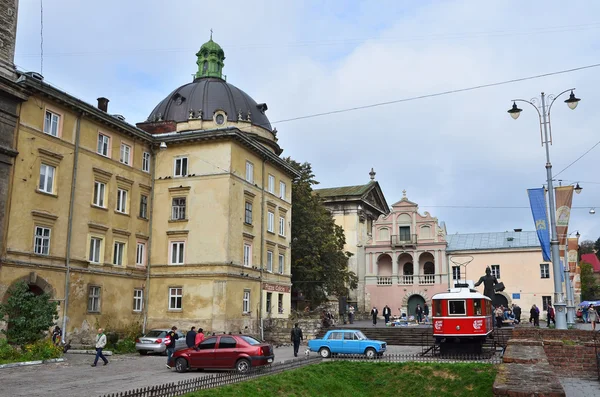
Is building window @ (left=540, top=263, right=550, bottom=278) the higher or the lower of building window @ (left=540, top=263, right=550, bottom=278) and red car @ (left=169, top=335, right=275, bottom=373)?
the higher

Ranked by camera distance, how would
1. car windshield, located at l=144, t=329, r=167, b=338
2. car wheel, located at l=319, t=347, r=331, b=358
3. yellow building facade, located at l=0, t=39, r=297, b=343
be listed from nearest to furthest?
car wheel, located at l=319, t=347, r=331, b=358 → yellow building facade, located at l=0, t=39, r=297, b=343 → car windshield, located at l=144, t=329, r=167, b=338

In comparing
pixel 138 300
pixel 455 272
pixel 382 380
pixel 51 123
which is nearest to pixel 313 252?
pixel 138 300

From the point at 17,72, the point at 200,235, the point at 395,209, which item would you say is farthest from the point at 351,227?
the point at 17,72

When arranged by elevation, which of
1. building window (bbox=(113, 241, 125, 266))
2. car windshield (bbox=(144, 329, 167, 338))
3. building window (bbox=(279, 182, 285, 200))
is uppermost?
building window (bbox=(279, 182, 285, 200))

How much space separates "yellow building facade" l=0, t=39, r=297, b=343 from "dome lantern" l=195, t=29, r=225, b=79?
49.4ft

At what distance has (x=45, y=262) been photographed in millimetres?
29719

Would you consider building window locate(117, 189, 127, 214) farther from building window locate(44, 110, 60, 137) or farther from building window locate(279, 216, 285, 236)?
building window locate(279, 216, 285, 236)

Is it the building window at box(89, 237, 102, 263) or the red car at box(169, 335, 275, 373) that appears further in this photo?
the building window at box(89, 237, 102, 263)

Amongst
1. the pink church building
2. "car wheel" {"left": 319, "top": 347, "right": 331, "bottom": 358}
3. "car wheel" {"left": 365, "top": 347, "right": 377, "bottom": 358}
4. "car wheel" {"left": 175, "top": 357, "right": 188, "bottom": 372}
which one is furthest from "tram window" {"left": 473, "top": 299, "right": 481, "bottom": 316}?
the pink church building

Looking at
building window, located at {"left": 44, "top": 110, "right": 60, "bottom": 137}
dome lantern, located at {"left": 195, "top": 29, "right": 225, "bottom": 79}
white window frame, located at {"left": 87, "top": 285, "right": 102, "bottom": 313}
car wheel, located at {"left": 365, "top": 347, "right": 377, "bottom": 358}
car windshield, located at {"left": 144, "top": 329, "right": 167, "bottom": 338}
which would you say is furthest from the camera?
dome lantern, located at {"left": 195, "top": 29, "right": 225, "bottom": 79}

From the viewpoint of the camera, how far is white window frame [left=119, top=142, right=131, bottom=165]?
3681 cm

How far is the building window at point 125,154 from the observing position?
36.8 metres

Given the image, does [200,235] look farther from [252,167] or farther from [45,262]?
[45,262]

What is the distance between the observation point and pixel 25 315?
25.8 meters
